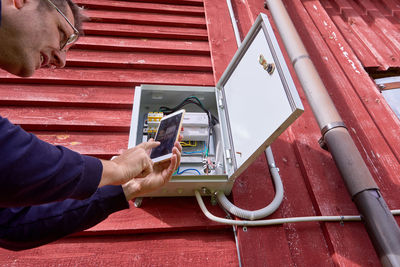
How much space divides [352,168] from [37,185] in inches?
61.8

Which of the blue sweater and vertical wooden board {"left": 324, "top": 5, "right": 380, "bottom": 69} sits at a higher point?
vertical wooden board {"left": 324, "top": 5, "right": 380, "bottom": 69}

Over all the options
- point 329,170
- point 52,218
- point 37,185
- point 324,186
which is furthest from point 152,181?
point 329,170

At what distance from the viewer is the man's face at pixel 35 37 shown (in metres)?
0.79

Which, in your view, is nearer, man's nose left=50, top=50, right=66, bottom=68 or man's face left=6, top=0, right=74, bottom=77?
man's face left=6, top=0, right=74, bottom=77

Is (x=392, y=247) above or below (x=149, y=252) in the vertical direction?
above

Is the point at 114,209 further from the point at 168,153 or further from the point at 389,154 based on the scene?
the point at 389,154

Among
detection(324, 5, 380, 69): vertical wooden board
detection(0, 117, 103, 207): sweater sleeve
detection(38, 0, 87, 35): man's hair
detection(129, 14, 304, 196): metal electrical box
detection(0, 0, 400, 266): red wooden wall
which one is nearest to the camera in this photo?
detection(0, 117, 103, 207): sweater sleeve

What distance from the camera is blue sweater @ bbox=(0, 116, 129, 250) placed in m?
0.59

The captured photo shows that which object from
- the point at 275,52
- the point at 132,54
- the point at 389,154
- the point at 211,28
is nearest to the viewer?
the point at 275,52

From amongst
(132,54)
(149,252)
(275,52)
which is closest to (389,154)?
(275,52)

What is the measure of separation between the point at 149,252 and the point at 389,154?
73.7 inches

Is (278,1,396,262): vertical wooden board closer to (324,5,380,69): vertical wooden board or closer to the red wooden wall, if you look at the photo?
the red wooden wall

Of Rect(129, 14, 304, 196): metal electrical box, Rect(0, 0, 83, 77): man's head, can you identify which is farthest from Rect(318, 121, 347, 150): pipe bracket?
Rect(0, 0, 83, 77): man's head

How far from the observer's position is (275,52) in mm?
1043
